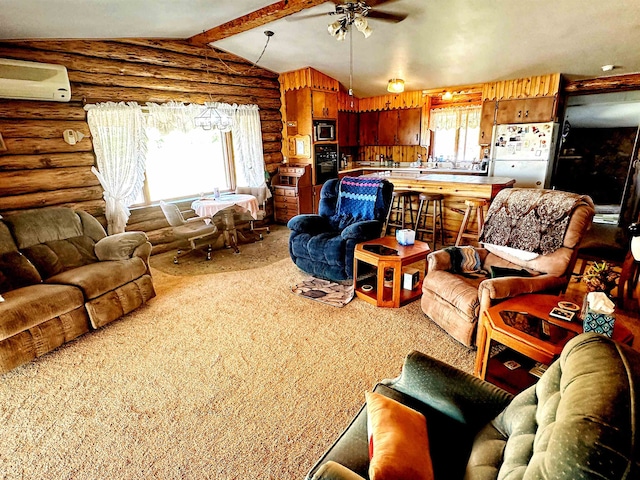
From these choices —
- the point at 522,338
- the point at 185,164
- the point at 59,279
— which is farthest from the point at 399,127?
the point at 59,279

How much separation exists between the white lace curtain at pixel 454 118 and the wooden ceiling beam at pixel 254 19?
14.0 ft

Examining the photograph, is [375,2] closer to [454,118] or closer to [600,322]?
[600,322]

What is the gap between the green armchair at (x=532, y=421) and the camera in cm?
72

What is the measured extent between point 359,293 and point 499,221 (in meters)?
1.43

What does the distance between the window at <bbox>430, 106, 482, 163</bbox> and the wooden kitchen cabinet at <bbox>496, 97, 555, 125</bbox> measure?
101 centimetres

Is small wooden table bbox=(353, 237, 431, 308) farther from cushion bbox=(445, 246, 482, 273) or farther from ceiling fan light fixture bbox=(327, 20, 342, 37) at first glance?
ceiling fan light fixture bbox=(327, 20, 342, 37)

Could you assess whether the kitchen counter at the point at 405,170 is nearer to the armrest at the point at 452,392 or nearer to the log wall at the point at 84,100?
the log wall at the point at 84,100

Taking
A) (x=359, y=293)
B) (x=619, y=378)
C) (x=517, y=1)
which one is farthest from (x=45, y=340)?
(x=517, y=1)

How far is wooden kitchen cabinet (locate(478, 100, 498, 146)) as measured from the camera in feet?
19.9

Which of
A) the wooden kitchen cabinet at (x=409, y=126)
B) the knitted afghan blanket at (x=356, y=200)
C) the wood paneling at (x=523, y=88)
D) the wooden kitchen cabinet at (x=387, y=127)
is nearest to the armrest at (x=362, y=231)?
the knitted afghan blanket at (x=356, y=200)

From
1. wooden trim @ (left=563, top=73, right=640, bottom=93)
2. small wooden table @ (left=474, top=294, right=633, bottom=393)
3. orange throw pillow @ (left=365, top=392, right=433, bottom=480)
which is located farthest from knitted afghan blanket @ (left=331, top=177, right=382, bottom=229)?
wooden trim @ (left=563, top=73, right=640, bottom=93)

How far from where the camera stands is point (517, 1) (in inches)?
135

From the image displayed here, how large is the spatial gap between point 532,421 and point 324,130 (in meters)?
5.90

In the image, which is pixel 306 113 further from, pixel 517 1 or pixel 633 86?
pixel 633 86
